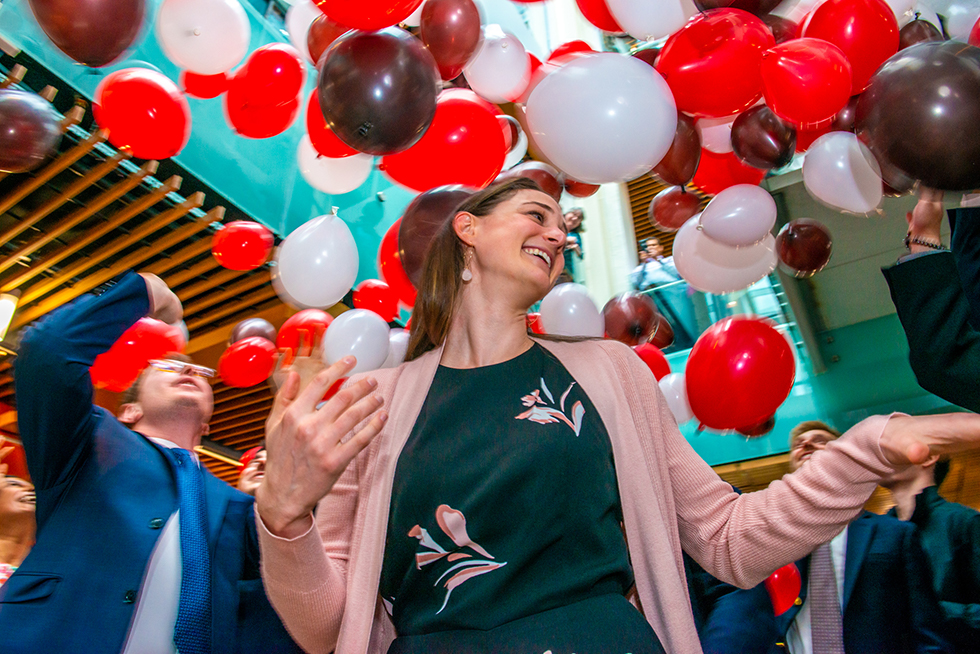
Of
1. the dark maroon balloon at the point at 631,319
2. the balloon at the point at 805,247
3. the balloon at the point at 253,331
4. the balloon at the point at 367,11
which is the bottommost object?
the balloon at the point at 253,331

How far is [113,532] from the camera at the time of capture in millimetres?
1526

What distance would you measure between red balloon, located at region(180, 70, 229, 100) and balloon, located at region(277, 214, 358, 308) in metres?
0.77

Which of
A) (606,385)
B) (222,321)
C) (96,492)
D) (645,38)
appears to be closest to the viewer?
(606,385)

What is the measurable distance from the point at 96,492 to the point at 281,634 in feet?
1.76

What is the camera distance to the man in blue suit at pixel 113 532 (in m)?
1.42

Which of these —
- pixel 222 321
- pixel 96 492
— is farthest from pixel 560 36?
pixel 96 492

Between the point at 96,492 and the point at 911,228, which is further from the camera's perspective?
the point at 96,492

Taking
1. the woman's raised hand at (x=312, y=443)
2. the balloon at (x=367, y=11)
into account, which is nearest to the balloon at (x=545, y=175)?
the balloon at (x=367, y=11)

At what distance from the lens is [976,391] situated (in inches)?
48.0

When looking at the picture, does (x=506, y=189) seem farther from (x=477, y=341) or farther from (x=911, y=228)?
(x=911, y=228)

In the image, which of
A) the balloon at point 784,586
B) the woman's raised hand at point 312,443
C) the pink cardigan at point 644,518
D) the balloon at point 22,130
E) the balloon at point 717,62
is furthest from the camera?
the balloon at point 22,130

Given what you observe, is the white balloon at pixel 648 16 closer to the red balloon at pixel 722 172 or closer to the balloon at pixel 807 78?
the balloon at pixel 807 78

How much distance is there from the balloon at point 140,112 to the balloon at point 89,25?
2.45ft

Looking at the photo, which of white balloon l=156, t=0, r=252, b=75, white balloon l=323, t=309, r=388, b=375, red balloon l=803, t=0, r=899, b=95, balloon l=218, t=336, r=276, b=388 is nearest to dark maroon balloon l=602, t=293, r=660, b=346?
white balloon l=323, t=309, r=388, b=375
